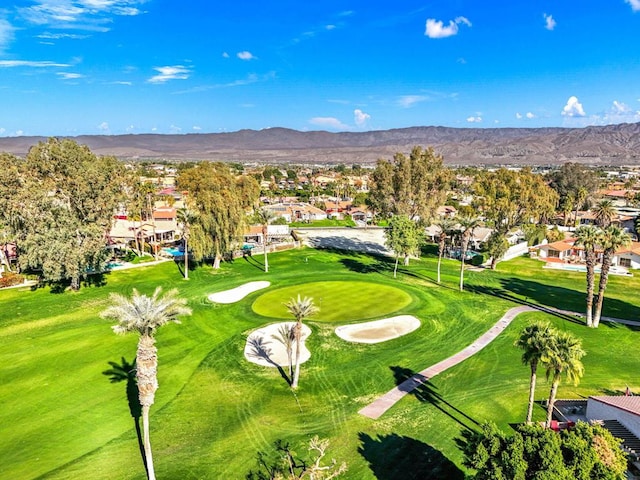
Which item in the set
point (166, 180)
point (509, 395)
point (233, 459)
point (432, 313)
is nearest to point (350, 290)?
point (432, 313)

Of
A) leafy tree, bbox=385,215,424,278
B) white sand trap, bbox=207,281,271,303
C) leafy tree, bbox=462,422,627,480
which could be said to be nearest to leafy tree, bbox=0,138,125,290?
white sand trap, bbox=207,281,271,303

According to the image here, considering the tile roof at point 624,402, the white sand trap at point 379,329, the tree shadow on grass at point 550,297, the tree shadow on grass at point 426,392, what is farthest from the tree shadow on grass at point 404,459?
the tree shadow on grass at point 550,297

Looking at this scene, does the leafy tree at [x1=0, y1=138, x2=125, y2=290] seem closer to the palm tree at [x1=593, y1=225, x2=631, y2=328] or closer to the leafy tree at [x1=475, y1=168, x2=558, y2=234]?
the palm tree at [x1=593, y1=225, x2=631, y2=328]

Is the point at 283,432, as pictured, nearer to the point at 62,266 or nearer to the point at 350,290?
the point at 350,290

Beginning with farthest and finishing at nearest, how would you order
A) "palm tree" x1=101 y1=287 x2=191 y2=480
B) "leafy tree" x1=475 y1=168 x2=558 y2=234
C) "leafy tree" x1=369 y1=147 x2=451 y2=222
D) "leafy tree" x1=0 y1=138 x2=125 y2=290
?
"leafy tree" x1=369 y1=147 x2=451 y2=222, "leafy tree" x1=475 y1=168 x2=558 y2=234, "leafy tree" x1=0 y1=138 x2=125 y2=290, "palm tree" x1=101 y1=287 x2=191 y2=480

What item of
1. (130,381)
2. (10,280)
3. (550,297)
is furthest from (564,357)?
→ (10,280)

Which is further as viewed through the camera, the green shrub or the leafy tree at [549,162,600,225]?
the leafy tree at [549,162,600,225]

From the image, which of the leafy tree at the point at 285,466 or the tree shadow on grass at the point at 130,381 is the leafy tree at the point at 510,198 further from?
the tree shadow on grass at the point at 130,381
